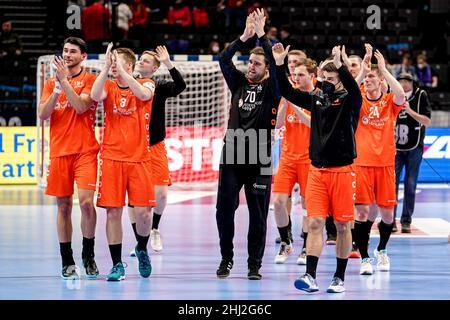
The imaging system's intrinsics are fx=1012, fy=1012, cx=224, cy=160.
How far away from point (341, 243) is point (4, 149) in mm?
10825

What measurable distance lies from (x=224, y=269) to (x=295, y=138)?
1.88 m

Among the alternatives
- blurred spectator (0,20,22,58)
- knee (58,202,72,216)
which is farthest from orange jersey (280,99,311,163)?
blurred spectator (0,20,22,58)

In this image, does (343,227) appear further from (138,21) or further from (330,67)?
(138,21)

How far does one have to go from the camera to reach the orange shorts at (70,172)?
8641 millimetres

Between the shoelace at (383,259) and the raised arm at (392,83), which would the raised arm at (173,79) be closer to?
the raised arm at (392,83)

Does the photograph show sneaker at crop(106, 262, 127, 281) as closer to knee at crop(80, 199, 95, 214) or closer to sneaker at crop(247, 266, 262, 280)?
knee at crop(80, 199, 95, 214)

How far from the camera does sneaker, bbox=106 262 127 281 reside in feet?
28.3

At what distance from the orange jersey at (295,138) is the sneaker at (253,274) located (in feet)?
5.35

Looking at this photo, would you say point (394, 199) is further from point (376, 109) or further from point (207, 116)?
point (207, 116)

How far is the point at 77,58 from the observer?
878cm

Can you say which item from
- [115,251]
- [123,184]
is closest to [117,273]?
[115,251]

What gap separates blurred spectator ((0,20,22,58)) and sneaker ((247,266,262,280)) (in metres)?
13.3

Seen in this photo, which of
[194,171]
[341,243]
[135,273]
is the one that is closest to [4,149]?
[194,171]

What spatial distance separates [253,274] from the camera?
8.89 meters
